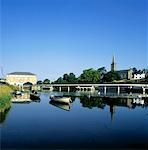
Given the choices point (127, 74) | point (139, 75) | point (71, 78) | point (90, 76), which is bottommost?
point (71, 78)

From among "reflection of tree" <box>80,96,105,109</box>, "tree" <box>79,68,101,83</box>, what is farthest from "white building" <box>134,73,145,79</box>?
"reflection of tree" <box>80,96,105,109</box>

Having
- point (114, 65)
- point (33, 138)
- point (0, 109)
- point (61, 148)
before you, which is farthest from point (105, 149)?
point (114, 65)

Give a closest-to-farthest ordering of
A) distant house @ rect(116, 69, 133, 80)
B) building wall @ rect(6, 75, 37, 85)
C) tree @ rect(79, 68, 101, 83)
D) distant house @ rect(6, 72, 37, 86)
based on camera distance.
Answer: tree @ rect(79, 68, 101, 83) → distant house @ rect(116, 69, 133, 80) → building wall @ rect(6, 75, 37, 85) → distant house @ rect(6, 72, 37, 86)

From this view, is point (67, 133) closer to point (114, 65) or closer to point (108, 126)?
point (108, 126)

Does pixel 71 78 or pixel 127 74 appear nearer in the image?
pixel 71 78

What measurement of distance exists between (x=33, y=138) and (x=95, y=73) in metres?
105

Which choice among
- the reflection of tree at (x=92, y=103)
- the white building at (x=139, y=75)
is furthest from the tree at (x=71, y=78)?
the reflection of tree at (x=92, y=103)

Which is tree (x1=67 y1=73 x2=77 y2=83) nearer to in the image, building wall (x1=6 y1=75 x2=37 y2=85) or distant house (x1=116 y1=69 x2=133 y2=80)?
distant house (x1=116 y1=69 x2=133 y2=80)

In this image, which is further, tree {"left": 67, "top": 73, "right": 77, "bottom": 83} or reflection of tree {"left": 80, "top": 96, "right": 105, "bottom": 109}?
tree {"left": 67, "top": 73, "right": 77, "bottom": 83}

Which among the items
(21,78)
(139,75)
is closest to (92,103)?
(139,75)

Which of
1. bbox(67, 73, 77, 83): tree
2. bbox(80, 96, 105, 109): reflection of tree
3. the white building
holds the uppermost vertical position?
the white building

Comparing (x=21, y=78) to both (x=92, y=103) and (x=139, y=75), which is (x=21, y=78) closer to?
(x=139, y=75)

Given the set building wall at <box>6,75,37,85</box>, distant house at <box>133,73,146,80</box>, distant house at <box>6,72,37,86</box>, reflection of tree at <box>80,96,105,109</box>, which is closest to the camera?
reflection of tree at <box>80,96,105,109</box>

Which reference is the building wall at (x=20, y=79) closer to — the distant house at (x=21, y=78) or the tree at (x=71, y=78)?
the distant house at (x=21, y=78)
